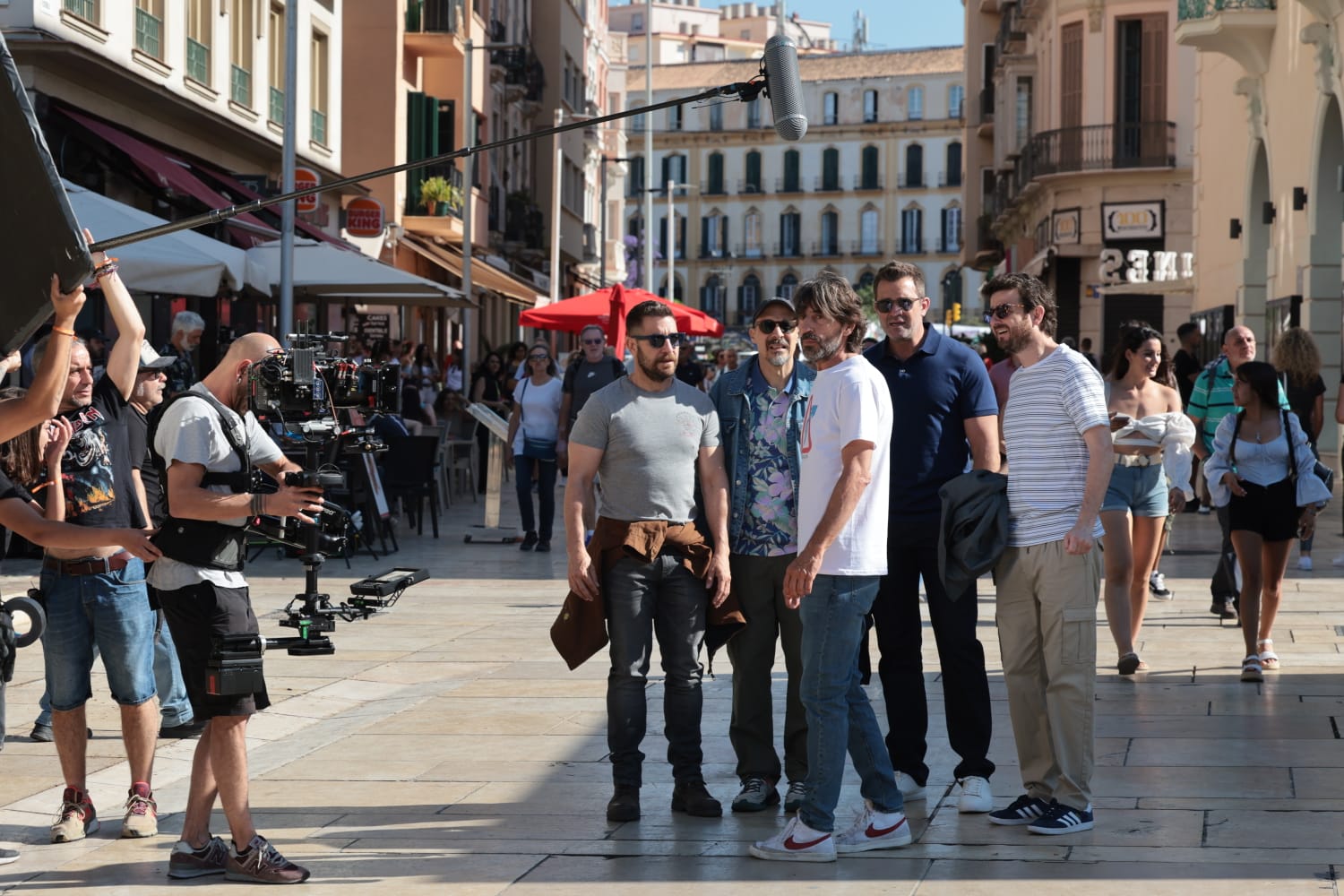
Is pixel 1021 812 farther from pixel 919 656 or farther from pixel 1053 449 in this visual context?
pixel 1053 449

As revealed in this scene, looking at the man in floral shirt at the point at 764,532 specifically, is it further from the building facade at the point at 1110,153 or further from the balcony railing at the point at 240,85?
the building facade at the point at 1110,153

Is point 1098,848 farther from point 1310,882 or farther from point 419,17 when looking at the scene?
point 419,17

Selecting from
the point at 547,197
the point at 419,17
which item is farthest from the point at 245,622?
the point at 547,197

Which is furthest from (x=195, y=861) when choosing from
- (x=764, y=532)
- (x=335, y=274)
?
(x=335, y=274)

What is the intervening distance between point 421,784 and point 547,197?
1823 inches

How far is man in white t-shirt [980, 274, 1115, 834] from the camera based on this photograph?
687 cm

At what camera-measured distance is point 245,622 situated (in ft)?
20.7

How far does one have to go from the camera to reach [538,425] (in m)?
17.0

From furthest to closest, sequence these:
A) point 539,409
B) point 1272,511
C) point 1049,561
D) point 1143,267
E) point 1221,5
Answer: point 1143,267 < point 1221,5 < point 539,409 < point 1272,511 < point 1049,561

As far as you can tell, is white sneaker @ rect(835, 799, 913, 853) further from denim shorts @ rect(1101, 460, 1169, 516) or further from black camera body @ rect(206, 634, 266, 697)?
denim shorts @ rect(1101, 460, 1169, 516)

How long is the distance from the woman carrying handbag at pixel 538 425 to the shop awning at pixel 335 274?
3.21m

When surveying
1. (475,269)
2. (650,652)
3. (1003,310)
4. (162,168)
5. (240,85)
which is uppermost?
(240,85)

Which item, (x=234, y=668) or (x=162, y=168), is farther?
(x=162, y=168)

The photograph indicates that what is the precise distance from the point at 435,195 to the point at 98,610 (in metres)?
29.2
